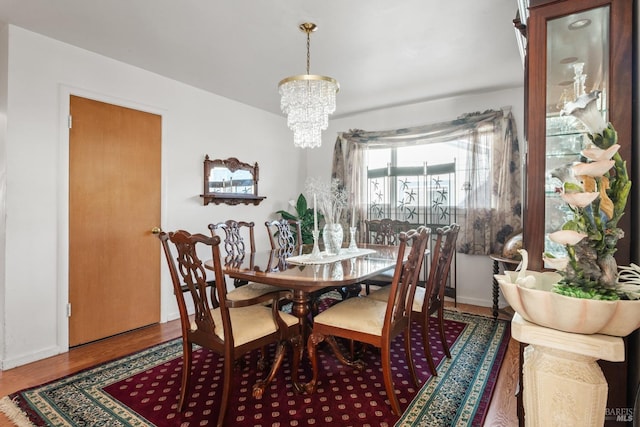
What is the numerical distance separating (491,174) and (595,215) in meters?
2.97

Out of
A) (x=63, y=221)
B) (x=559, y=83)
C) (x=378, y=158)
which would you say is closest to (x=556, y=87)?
(x=559, y=83)

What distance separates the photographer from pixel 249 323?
6.17ft

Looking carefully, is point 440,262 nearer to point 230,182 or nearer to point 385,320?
point 385,320

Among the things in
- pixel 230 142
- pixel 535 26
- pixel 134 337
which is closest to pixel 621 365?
pixel 535 26

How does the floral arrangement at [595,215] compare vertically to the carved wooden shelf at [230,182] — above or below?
below

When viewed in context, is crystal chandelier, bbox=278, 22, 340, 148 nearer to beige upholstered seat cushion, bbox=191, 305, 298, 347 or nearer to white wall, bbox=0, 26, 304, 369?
beige upholstered seat cushion, bbox=191, 305, 298, 347

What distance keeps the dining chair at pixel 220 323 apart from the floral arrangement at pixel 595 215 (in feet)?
4.61

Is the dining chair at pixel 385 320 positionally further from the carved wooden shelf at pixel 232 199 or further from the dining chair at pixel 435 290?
the carved wooden shelf at pixel 232 199

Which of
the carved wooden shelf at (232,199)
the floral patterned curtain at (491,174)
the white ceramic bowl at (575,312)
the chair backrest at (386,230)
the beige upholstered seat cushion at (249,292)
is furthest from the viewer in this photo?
the carved wooden shelf at (232,199)

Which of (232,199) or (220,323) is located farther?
(232,199)

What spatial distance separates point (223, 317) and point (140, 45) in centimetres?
243

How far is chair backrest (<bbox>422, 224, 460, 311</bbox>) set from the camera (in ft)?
7.40

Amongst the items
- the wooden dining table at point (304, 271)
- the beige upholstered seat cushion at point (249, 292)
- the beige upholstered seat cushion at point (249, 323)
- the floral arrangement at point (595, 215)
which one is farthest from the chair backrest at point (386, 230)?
the floral arrangement at point (595, 215)

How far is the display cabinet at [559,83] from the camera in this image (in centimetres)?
130
